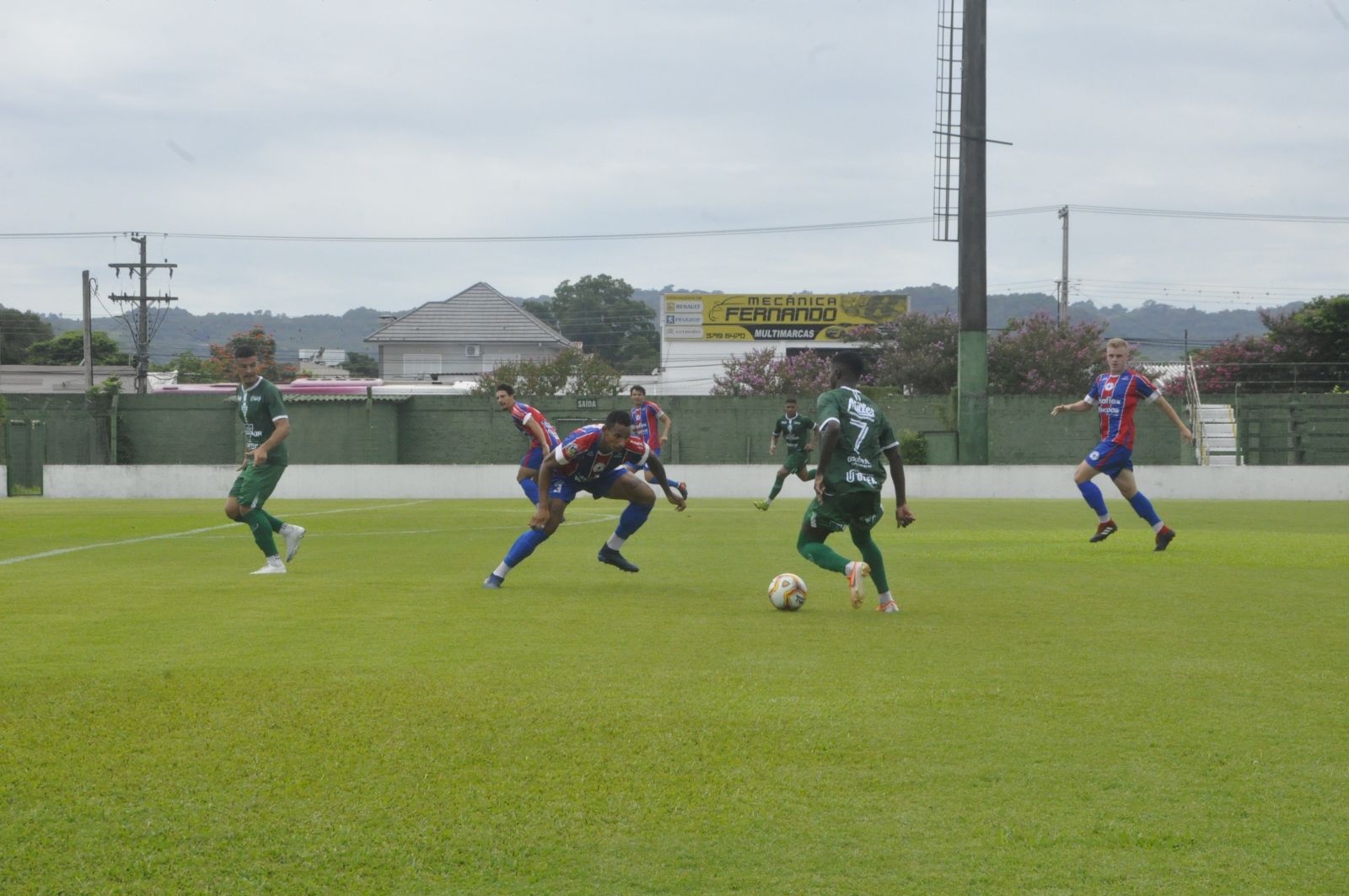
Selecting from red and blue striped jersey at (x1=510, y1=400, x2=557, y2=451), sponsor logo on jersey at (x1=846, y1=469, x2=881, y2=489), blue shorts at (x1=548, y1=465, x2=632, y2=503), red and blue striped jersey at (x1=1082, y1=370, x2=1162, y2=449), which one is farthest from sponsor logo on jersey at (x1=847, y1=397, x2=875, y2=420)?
red and blue striped jersey at (x1=1082, y1=370, x2=1162, y2=449)

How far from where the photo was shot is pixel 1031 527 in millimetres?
19031

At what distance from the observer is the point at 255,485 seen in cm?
1224

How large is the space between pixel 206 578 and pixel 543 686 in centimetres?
646

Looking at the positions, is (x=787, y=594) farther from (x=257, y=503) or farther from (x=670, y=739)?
(x=257, y=503)

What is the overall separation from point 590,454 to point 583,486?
628mm

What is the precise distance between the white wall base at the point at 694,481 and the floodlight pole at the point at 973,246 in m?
2.94

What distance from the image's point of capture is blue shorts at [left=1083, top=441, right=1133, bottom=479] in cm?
1521

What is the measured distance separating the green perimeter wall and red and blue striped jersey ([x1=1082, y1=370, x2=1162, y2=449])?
64.2 feet

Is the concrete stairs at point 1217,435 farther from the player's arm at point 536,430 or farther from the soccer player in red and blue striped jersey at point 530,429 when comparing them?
the player's arm at point 536,430

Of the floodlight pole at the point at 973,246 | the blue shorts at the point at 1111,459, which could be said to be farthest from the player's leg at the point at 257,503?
the floodlight pole at the point at 973,246

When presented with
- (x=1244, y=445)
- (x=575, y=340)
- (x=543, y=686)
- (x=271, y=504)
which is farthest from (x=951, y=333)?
(x=575, y=340)

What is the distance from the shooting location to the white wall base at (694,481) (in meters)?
30.4

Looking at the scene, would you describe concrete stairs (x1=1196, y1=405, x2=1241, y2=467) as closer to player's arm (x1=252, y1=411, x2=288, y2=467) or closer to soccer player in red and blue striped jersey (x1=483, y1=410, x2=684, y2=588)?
soccer player in red and blue striped jersey (x1=483, y1=410, x2=684, y2=588)

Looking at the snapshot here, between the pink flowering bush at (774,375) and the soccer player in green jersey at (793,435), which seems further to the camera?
the pink flowering bush at (774,375)
